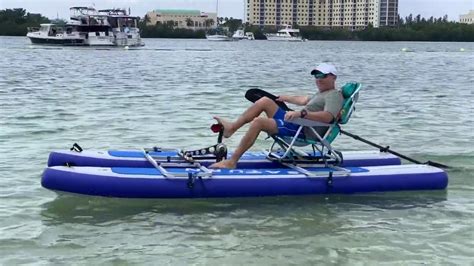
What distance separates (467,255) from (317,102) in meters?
2.88

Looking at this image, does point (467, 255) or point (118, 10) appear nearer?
point (467, 255)

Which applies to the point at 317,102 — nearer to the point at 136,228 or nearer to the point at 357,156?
the point at 357,156

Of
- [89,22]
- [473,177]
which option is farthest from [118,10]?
[473,177]

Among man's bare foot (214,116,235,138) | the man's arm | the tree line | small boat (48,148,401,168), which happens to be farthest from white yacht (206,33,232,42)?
man's bare foot (214,116,235,138)

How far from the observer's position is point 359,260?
22.1 ft

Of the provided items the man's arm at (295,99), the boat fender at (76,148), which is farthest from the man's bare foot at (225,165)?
the boat fender at (76,148)

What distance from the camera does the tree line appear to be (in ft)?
400

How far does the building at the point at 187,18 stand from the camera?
6299 inches

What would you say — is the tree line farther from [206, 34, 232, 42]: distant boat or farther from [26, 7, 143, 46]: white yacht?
[26, 7, 143, 46]: white yacht

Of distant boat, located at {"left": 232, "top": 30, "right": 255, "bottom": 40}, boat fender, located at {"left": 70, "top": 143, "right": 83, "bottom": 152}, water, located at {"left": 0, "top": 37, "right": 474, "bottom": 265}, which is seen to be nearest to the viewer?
water, located at {"left": 0, "top": 37, "right": 474, "bottom": 265}

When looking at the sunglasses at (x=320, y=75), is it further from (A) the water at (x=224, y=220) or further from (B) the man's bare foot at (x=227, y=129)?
(A) the water at (x=224, y=220)

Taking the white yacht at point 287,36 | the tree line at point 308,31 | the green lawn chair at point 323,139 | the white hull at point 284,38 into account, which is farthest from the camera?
the white yacht at point 287,36

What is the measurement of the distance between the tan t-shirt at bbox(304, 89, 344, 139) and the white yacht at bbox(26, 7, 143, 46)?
64.8 meters

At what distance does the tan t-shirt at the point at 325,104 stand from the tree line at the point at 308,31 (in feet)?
360
